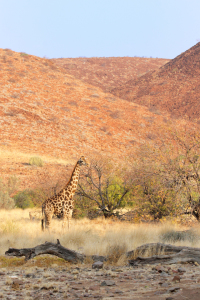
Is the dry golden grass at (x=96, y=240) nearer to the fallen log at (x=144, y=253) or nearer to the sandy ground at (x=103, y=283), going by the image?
the fallen log at (x=144, y=253)

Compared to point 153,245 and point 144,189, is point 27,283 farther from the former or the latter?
A: point 144,189

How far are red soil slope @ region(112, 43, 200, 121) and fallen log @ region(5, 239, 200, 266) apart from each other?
142 ft

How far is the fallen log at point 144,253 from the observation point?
232 inches

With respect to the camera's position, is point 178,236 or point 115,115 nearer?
point 178,236

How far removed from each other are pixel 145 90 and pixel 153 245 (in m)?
54.9

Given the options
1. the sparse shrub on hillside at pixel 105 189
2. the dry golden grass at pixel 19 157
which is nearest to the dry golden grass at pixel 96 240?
the sparse shrub on hillside at pixel 105 189

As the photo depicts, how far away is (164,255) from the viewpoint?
19.5 feet

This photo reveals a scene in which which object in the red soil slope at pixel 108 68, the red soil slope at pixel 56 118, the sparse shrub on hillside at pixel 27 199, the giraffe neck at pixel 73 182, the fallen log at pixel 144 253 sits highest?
the red soil slope at pixel 108 68

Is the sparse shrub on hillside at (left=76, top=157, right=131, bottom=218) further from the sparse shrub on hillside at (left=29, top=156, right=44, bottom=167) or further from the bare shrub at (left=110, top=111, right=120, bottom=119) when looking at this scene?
the bare shrub at (left=110, top=111, right=120, bottom=119)

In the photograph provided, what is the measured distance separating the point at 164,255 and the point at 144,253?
0.60 meters

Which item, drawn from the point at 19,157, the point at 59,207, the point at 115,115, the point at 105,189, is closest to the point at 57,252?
the point at 59,207

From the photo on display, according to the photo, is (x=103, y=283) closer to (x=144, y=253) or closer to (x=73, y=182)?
(x=144, y=253)

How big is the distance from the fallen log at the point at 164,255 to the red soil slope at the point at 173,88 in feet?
142

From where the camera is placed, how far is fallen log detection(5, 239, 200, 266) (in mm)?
5891
